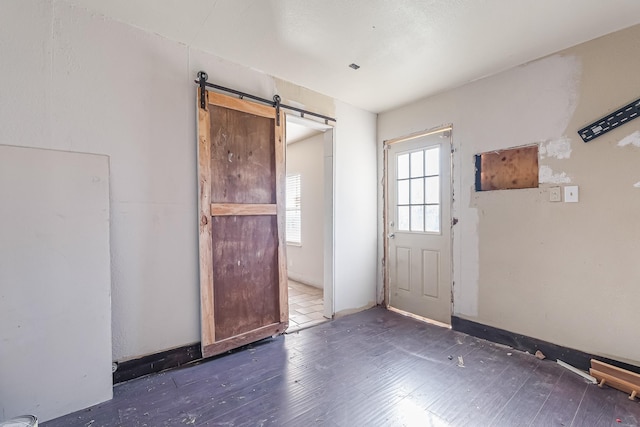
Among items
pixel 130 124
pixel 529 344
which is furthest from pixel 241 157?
pixel 529 344

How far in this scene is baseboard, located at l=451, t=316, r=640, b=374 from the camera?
2234 millimetres

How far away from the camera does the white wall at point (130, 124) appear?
1.79 meters

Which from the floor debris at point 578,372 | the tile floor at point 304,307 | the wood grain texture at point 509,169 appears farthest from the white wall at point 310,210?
the floor debris at point 578,372

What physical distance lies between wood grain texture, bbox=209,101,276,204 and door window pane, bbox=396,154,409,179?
176 centimetres

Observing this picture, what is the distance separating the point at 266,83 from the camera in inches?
112

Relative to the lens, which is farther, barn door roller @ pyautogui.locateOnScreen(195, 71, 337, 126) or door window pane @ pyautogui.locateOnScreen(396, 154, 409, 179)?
door window pane @ pyautogui.locateOnScreen(396, 154, 409, 179)

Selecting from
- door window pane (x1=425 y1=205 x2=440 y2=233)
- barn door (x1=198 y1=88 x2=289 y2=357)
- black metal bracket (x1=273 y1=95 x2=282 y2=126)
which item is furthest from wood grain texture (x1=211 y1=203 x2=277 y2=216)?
door window pane (x1=425 y1=205 x2=440 y2=233)

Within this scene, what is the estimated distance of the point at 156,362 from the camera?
7.29 feet

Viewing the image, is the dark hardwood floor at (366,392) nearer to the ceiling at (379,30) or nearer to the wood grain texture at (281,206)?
the wood grain texture at (281,206)

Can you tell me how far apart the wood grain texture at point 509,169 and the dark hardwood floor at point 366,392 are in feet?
5.19

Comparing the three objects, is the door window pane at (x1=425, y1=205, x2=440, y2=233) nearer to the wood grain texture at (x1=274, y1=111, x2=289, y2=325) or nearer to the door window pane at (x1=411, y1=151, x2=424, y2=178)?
the door window pane at (x1=411, y1=151, x2=424, y2=178)

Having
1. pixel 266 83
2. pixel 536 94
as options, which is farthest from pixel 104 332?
pixel 536 94

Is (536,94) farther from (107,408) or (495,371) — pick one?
(107,408)

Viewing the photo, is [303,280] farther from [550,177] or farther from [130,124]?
[550,177]
